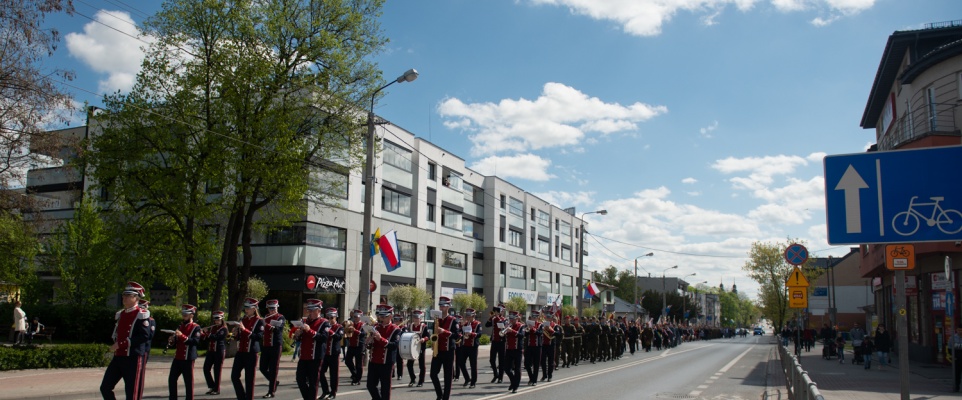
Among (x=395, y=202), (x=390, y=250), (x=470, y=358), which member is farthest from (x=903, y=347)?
(x=395, y=202)

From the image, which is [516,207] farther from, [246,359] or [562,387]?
[246,359]

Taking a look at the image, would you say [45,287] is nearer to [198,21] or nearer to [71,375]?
[198,21]

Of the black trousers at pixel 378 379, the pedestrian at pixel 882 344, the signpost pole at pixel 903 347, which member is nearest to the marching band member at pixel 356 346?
the black trousers at pixel 378 379

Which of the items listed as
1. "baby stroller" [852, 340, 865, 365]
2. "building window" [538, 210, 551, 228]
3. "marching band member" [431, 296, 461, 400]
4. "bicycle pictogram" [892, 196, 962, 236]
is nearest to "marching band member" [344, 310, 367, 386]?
"marching band member" [431, 296, 461, 400]

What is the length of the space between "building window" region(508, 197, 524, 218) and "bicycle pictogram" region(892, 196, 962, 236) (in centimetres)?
6310

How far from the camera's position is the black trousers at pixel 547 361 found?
1845 cm

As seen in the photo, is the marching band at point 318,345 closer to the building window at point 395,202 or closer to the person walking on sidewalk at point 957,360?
the person walking on sidewalk at point 957,360

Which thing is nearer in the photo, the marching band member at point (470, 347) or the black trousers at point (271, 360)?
the black trousers at point (271, 360)

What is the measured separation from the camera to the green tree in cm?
2488

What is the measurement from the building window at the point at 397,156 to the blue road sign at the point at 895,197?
40.4 meters

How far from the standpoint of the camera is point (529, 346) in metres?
17.6

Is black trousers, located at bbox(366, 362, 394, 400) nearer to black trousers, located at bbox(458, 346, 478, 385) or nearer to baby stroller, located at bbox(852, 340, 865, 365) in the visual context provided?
black trousers, located at bbox(458, 346, 478, 385)

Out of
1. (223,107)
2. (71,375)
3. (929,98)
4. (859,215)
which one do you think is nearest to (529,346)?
(71,375)

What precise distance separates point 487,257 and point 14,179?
148ft
